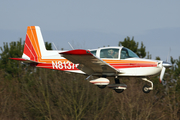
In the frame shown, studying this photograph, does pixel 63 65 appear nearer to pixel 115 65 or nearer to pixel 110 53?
pixel 110 53

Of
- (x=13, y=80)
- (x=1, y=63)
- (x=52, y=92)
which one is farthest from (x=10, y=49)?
(x=52, y=92)

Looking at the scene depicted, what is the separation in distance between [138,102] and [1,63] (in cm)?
1495

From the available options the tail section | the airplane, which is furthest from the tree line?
the airplane

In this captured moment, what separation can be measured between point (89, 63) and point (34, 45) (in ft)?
14.4

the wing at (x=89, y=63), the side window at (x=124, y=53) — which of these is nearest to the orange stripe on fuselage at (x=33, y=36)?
the wing at (x=89, y=63)

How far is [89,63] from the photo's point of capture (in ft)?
33.4

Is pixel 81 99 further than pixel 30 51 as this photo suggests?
Yes

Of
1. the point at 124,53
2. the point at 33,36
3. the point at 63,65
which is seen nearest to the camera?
the point at 124,53

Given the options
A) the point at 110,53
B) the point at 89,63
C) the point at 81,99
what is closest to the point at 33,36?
the point at 89,63

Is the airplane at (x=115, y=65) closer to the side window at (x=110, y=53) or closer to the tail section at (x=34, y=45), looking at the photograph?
the side window at (x=110, y=53)

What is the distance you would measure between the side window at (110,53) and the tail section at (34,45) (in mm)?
3456

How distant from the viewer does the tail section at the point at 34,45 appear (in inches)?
513

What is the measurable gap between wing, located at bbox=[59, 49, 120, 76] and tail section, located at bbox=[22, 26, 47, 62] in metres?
3.10

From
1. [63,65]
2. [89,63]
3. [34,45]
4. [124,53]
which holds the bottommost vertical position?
[63,65]
